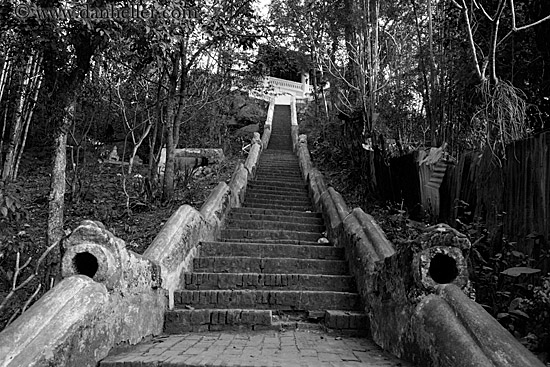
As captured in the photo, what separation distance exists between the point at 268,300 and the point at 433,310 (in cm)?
194

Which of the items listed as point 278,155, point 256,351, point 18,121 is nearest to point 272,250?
point 256,351

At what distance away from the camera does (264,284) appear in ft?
15.1

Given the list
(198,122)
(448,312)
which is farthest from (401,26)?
(448,312)

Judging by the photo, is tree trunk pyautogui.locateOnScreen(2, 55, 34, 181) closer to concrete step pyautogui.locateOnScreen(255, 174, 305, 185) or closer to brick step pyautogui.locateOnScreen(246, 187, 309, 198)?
brick step pyautogui.locateOnScreen(246, 187, 309, 198)

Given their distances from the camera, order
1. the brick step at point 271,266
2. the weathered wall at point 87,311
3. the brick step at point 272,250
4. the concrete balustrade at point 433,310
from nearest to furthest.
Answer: the concrete balustrade at point 433,310 → the weathered wall at point 87,311 → the brick step at point 271,266 → the brick step at point 272,250

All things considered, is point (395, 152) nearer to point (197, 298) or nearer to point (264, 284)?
point (264, 284)

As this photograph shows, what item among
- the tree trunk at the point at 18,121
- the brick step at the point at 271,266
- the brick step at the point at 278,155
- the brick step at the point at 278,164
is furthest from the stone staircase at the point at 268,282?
the brick step at the point at 278,155

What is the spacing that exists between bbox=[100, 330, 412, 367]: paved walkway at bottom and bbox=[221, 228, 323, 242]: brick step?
2237mm

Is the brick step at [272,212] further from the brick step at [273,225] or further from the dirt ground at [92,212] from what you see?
the dirt ground at [92,212]

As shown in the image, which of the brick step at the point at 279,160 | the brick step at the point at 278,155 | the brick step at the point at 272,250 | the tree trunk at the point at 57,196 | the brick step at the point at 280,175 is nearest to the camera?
the tree trunk at the point at 57,196

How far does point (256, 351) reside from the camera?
10.5ft

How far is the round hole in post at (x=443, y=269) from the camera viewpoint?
282 cm

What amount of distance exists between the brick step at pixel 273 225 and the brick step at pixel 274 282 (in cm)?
199

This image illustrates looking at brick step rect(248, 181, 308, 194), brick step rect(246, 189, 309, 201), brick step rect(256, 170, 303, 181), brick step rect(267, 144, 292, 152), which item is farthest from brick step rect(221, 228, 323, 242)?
brick step rect(267, 144, 292, 152)
